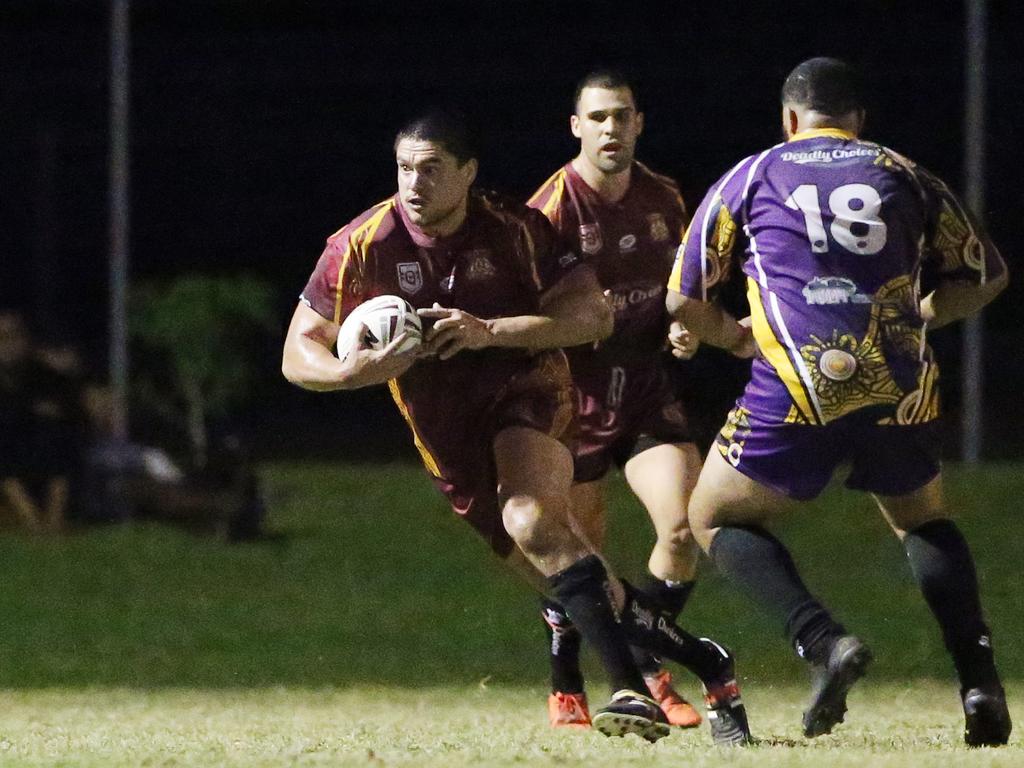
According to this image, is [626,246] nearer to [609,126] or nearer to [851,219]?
[609,126]

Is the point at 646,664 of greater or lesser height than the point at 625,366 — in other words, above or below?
below

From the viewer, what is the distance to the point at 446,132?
243 inches

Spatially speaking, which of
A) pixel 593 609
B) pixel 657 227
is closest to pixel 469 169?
pixel 657 227

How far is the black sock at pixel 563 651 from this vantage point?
698cm

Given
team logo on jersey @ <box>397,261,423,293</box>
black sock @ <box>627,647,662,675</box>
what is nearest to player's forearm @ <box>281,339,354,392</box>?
team logo on jersey @ <box>397,261,423,293</box>

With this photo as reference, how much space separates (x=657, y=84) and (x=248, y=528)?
5.42 m

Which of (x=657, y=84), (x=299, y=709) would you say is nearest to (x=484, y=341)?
(x=299, y=709)

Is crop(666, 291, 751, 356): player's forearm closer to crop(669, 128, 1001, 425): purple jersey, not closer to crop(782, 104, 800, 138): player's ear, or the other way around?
crop(669, 128, 1001, 425): purple jersey

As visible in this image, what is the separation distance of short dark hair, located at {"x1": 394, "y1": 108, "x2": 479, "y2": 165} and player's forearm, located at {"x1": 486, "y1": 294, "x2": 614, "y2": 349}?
52 cm

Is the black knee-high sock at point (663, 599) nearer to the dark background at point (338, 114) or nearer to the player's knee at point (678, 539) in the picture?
the player's knee at point (678, 539)

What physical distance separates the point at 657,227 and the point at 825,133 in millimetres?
1611

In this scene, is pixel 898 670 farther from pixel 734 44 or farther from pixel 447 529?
pixel 734 44

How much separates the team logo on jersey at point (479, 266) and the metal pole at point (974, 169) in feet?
24.4

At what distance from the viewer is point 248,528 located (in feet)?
43.2
